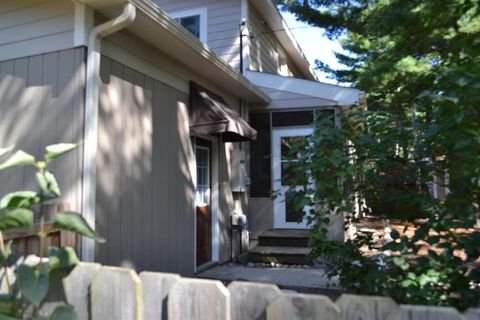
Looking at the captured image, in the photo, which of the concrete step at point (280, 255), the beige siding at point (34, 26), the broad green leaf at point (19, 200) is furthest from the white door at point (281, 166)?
the broad green leaf at point (19, 200)

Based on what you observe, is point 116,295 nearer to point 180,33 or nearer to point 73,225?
point 73,225

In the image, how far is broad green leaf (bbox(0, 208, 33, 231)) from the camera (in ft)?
4.60

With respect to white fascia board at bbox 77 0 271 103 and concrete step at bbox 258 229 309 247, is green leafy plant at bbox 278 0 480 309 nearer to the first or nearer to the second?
white fascia board at bbox 77 0 271 103

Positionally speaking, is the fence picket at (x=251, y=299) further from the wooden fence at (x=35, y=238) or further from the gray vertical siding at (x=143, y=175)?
the gray vertical siding at (x=143, y=175)

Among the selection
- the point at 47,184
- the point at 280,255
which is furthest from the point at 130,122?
the point at 280,255

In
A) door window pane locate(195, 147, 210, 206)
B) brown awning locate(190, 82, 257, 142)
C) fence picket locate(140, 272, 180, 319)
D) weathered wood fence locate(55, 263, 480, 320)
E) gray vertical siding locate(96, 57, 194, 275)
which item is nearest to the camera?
weathered wood fence locate(55, 263, 480, 320)

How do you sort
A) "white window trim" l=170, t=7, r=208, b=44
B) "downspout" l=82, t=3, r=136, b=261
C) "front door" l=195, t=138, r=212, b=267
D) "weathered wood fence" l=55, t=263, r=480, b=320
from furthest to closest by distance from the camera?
1. "white window trim" l=170, t=7, r=208, b=44
2. "front door" l=195, t=138, r=212, b=267
3. "downspout" l=82, t=3, r=136, b=261
4. "weathered wood fence" l=55, t=263, r=480, b=320

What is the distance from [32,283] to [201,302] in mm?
597

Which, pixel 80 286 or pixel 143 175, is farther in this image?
pixel 143 175

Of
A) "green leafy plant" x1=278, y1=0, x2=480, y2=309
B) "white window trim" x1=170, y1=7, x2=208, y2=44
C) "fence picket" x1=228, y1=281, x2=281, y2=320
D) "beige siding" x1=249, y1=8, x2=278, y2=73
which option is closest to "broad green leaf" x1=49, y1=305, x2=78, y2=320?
"fence picket" x1=228, y1=281, x2=281, y2=320

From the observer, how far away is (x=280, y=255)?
6.66 metres

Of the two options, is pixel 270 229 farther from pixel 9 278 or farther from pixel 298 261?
pixel 9 278

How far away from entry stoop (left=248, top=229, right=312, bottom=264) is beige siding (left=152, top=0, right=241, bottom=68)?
3.64 m

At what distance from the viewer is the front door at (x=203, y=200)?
6027mm
